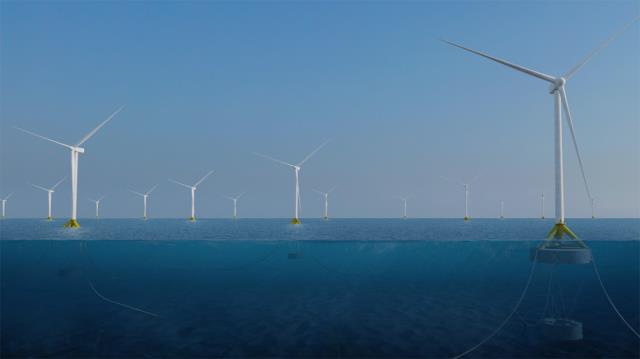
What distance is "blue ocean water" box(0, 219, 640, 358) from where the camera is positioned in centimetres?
2448

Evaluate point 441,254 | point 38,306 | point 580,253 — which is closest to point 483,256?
point 441,254

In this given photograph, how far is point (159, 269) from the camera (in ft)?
232

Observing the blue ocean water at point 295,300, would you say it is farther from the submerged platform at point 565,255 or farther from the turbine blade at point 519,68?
the turbine blade at point 519,68

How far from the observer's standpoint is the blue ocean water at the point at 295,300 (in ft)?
80.3

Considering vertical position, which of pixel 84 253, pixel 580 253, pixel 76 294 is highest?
pixel 580 253

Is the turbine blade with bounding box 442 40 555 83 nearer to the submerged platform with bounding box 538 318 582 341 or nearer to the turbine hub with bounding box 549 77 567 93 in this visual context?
the turbine hub with bounding box 549 77 567 93

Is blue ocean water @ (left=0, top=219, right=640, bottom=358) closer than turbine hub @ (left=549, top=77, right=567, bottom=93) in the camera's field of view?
No

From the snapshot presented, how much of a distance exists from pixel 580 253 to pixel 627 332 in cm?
1596

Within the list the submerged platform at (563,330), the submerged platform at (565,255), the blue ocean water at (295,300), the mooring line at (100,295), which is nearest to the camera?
the submerged platform at (565,255)

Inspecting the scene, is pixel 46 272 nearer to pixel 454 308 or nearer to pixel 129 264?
pixel 129 264

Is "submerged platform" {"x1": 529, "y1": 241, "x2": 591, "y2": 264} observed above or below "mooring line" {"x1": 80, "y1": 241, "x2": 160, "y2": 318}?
above

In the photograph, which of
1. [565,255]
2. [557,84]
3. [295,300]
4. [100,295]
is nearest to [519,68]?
[557,84]

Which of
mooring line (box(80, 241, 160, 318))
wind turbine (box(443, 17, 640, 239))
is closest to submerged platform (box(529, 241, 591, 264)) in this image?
wind turbine (box(443, 17, 640, 239))

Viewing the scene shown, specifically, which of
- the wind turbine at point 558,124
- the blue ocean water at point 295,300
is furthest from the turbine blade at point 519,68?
the blue ocean water at point 295,300
